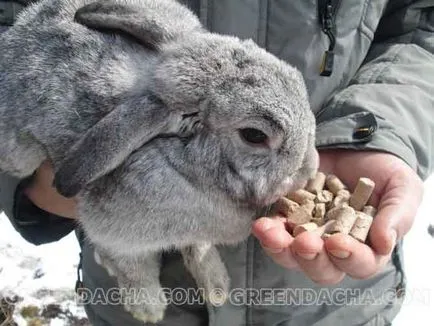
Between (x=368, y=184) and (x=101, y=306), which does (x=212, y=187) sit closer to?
(x=368, y=184)

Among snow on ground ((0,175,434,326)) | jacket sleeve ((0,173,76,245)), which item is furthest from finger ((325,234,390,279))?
snow on ground ((0,175,434,326))

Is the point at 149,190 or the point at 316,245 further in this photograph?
the point at 149,190

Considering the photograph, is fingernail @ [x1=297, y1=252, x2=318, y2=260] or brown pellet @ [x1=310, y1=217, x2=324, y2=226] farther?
brown pellet @ [x1=310, y1=217, x2=324, y2=226]

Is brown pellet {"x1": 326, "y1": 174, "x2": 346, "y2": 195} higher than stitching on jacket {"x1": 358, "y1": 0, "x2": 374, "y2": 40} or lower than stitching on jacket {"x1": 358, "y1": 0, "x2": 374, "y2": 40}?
lower

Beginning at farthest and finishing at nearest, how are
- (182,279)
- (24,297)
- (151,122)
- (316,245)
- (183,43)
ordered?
(24,297) < (182,279) < (183,43) < (151,122) < (316,245)

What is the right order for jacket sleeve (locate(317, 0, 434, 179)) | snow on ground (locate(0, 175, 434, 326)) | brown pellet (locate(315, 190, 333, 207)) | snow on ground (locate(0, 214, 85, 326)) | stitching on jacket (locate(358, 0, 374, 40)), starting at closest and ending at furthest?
brown pellet (locate(315, 190, 333, 207)) < jacket sleeve (locate(317, 0, 434, 179)) < stitching on jacket (locate(358, 0, 374, 40)) < snow on ground (locate(0, 175, 434, 326)) < snow on ground (locate(0, 214, 85, 326))

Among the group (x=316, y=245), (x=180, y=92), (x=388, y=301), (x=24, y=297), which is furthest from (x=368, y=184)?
(x=24, y=297)

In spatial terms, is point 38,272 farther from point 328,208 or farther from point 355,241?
point 355,241

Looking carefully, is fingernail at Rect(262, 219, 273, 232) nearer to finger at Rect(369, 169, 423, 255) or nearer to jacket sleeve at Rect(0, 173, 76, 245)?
finger at Rect(369, 169, 423, 255)
